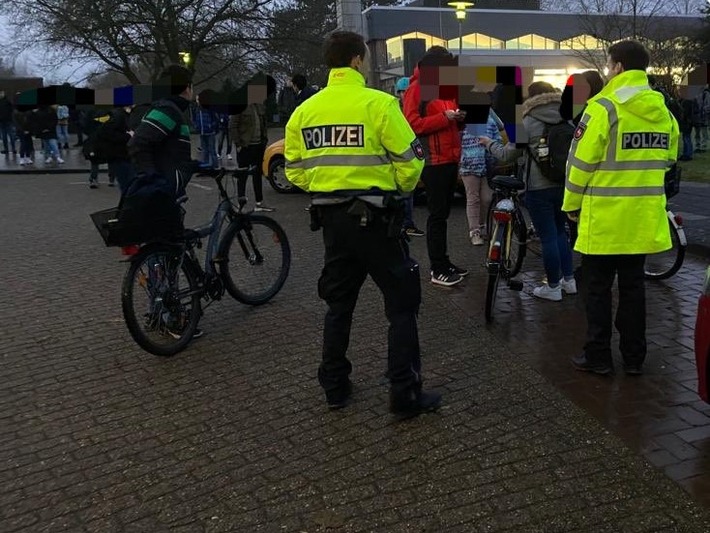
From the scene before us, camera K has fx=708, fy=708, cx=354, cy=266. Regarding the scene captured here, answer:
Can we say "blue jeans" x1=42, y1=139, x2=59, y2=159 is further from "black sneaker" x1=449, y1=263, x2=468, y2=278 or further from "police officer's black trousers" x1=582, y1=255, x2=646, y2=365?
"police officer's black trousers" x1=582, y1=255, x2=646, y2=365

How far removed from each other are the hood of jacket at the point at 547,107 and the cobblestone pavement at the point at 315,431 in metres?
1.47

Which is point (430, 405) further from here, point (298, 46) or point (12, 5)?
point (12, 5)

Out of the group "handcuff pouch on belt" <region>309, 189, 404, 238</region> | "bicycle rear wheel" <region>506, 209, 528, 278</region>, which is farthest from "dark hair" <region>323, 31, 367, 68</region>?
"bicycle rear wheel" <region>506, 209, 528, 278</region>

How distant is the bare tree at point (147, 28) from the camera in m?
29.3

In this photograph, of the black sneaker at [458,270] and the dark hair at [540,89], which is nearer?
the dark hair at [540,89]

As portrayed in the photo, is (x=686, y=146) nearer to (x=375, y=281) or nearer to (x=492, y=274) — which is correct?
(x=492, y=274)

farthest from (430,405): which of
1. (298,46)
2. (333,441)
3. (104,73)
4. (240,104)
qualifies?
(104,73)

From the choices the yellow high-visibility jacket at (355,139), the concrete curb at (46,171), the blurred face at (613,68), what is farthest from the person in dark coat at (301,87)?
the concrete curb at (46,171)

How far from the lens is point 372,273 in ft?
11.8

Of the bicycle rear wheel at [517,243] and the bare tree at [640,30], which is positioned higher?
the bare tree at [640,30]

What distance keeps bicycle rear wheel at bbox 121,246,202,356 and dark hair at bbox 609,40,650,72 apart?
2.98 meters

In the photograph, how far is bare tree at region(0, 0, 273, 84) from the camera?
2927 cm

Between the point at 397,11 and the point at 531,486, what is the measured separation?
1507 inches

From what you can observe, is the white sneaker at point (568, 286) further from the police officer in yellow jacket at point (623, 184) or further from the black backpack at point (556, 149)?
the police officer in yellow jacket at point (623, 184)
